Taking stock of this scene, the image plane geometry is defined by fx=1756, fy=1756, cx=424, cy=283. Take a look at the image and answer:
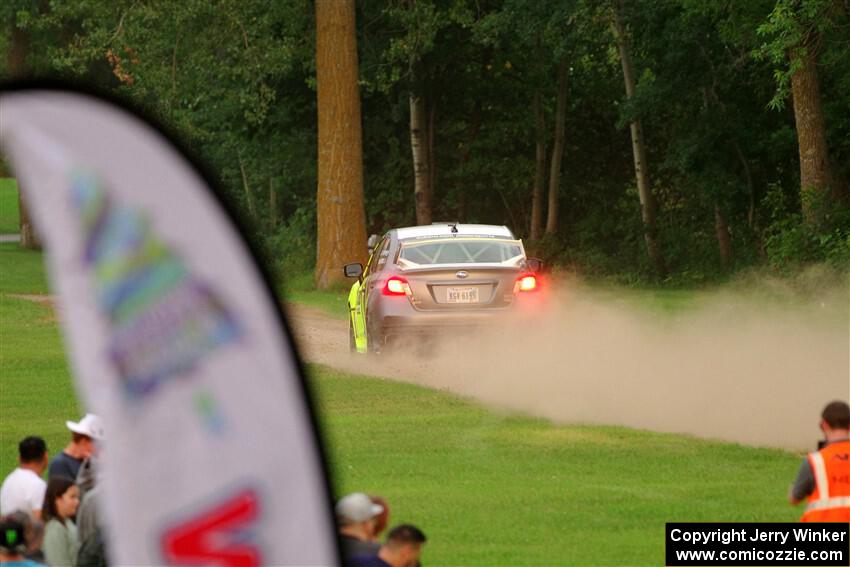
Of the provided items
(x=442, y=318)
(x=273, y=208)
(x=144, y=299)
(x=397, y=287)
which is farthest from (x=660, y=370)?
(x=273, y=208)

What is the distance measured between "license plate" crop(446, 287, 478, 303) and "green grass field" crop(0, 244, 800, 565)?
1.40 m

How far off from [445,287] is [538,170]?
118 feet

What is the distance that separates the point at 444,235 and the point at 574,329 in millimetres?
4089

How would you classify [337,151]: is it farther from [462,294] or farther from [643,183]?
[462,294]

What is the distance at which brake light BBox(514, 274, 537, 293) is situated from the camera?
66.9 ft

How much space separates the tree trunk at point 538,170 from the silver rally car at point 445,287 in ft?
113

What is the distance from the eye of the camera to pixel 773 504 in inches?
444

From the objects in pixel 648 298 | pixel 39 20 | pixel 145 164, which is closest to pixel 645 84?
pixel 648 298

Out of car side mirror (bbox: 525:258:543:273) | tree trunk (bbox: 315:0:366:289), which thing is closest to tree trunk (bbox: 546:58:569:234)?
tree trunk (bbox: 315:0:366:289)

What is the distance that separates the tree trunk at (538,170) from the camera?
5556cm

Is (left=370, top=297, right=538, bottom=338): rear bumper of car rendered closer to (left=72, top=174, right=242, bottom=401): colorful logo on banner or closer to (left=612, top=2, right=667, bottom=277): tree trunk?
(left=72, top=174, right=242, bottom=401): colorful logo on banner

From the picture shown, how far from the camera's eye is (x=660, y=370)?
63.2 feet

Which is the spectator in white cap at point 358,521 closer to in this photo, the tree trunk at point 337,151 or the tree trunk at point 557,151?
the tree trunk at point 337,151

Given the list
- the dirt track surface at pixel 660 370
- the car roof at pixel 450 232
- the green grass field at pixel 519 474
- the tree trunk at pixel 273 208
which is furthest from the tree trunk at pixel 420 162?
the green grass field at pixel 519 474
